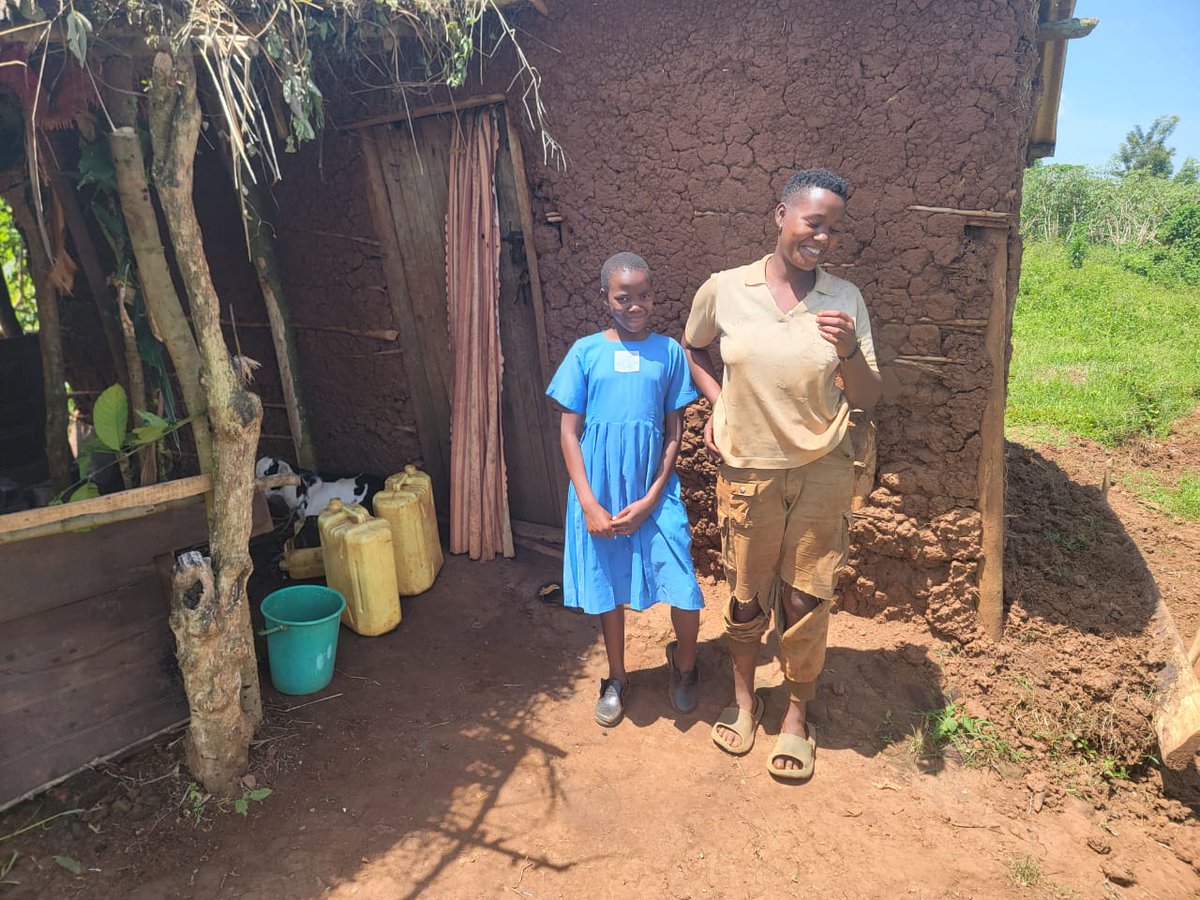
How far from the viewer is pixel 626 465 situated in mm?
2645

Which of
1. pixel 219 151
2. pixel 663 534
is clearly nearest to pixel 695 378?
pixel 663 534

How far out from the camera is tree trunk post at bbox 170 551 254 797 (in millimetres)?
2365

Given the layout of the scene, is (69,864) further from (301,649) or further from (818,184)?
(818,184)

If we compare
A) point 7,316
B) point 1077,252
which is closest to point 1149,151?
point 1077,252

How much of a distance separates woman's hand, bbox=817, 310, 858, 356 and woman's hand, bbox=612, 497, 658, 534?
889 millimetres

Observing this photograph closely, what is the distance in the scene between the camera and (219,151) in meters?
4.29

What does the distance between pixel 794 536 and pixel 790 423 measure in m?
0.42

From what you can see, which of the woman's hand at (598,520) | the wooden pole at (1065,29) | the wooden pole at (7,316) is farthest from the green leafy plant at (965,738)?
the wooden pole at (7,316)

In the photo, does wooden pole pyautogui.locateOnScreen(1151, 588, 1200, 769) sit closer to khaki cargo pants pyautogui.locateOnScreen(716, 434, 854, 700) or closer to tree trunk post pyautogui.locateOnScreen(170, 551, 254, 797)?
khaki cargo pants pyautogui.locateOnScreen(716, 434, 854, 700)

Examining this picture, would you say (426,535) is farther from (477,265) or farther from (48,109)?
(48,109)

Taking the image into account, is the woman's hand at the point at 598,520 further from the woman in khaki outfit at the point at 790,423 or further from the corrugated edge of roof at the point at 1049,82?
the corrugated edge of roof at the point at 1049,82

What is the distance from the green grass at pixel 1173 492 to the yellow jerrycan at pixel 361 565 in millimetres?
4965

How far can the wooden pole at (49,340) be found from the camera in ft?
10.7

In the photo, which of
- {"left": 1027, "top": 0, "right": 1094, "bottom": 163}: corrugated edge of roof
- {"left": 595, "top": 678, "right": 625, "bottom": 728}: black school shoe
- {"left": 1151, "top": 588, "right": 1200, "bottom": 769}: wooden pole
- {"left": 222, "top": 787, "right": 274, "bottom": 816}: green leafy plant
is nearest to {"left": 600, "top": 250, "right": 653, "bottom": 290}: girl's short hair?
{"left": 595, "top": 678, "right": 625, "bottom": 728}: black school shoe
